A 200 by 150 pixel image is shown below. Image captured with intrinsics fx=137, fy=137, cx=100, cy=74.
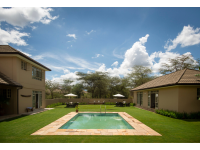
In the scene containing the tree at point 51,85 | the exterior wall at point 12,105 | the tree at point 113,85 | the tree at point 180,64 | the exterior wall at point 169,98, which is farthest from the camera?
the tree at point 51,85

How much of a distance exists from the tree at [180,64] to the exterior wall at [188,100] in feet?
67.0

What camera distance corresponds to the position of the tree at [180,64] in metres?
28.5

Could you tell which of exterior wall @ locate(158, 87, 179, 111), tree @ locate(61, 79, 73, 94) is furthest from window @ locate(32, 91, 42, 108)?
tree @ locate(61, 79, 73, 94)

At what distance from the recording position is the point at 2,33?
13.0 meters

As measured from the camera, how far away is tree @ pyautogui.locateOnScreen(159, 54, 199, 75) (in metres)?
28.5

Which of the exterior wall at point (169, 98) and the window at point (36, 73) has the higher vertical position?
the window at point (36, 73)

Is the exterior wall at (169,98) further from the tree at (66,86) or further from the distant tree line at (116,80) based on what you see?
the tree at (66,86)

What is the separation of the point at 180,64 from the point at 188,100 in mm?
22577

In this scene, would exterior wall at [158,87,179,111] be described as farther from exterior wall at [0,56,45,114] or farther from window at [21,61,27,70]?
window at [21,61,27,70]

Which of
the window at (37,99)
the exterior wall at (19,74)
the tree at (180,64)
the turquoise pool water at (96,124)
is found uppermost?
the tree at (180,64)

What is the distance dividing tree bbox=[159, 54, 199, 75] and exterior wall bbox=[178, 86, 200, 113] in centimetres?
2042

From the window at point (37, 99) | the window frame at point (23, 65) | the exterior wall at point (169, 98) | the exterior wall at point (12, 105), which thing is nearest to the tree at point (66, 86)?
the window at point (37, 99)

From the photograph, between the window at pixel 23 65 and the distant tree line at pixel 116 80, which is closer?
the window at pixel 23 65

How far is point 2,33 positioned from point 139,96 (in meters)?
19.0
